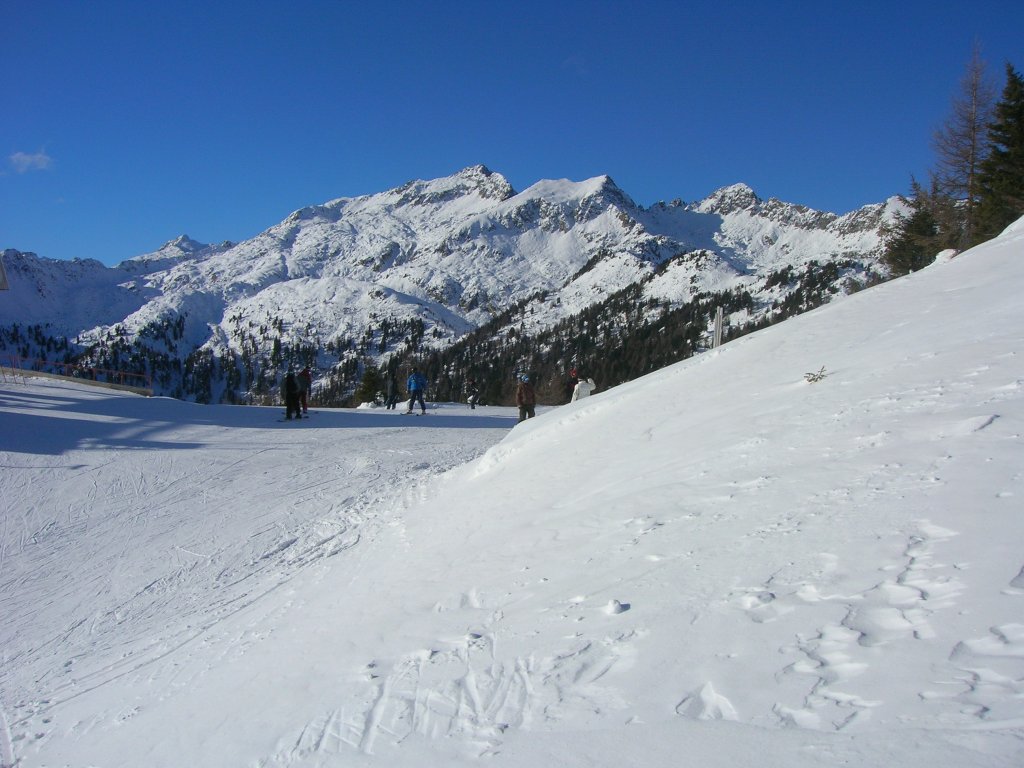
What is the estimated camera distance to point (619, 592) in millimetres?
4547

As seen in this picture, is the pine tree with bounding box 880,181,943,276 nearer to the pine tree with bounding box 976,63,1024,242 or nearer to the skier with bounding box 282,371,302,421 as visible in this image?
the pine tree with bounding box 976,63,1024,242

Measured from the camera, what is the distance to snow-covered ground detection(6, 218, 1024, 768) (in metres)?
3.05

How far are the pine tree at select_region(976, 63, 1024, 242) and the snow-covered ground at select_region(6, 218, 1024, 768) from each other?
61.6 feet

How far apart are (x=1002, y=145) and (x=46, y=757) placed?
118 feet

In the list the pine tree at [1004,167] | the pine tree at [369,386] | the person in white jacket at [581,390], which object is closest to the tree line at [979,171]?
the pine tree at [1004,167]

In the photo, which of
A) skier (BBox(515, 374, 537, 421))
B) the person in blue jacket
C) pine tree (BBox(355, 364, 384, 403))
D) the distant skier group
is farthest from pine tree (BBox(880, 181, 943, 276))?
pine tree (BBox(355, 364, 384, 403))

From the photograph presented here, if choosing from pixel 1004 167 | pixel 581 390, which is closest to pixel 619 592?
pixel 581 390

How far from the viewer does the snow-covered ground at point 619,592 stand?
3.05 metres

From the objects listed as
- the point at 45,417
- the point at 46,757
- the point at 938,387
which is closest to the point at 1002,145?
the point at 938,387

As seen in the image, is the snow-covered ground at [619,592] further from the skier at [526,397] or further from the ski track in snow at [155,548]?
the skier at [526,397]

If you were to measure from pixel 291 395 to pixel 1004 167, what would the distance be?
30.6m

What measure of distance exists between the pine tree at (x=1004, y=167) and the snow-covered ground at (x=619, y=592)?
61.6 feet

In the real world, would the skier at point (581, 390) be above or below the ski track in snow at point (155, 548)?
above

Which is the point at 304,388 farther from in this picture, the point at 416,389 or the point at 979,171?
the point at 979,171
